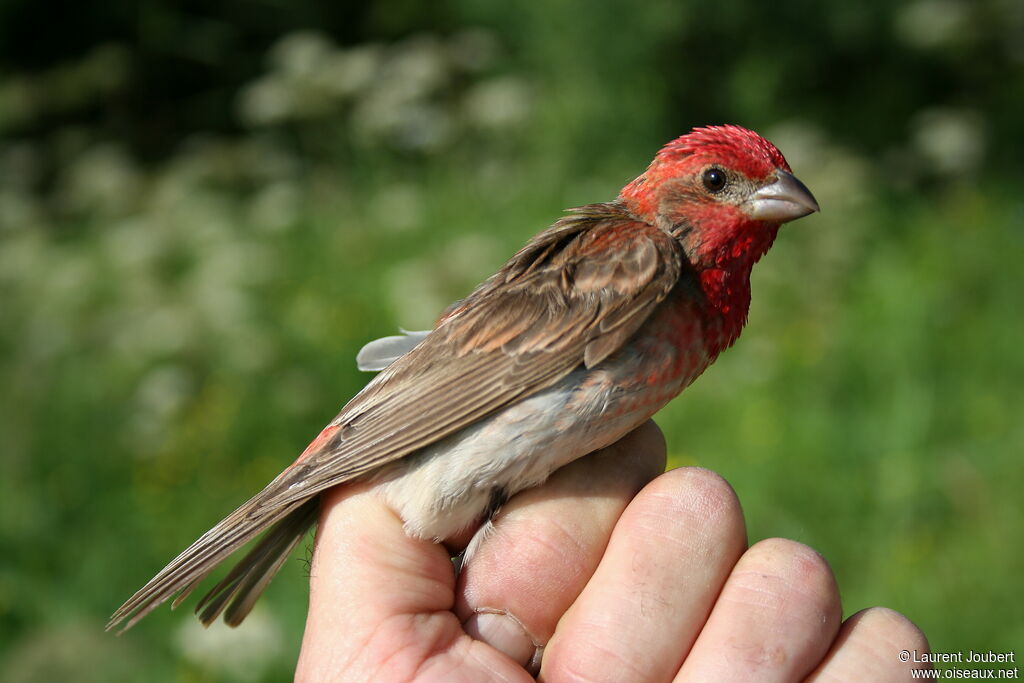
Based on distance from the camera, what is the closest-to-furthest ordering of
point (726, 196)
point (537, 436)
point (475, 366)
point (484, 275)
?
1. point (537, 436)
2. point (475, 366)
3. point (726, 196)
4. point (484, 275)

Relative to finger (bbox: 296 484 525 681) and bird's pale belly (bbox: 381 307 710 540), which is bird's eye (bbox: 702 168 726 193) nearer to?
bird's pale belly (bbox: 381 307 710 540)

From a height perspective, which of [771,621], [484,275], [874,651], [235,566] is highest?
[235,566]

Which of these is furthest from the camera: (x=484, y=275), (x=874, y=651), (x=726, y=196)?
(x=484, y=275)

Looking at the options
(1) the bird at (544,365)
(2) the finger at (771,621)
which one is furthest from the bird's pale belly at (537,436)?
(2) the finger at (771,621)

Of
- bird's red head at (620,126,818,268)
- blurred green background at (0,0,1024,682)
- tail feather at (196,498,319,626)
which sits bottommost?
blurred green background at (0,0,1024,682)

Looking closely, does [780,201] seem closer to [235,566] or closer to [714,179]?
[714,179]

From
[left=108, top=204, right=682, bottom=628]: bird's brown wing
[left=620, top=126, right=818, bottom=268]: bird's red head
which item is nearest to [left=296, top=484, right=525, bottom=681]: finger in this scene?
[left=108, top=204, right=682, bottom=628]: bird's brown wing

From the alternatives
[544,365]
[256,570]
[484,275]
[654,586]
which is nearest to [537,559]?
[654,586]
